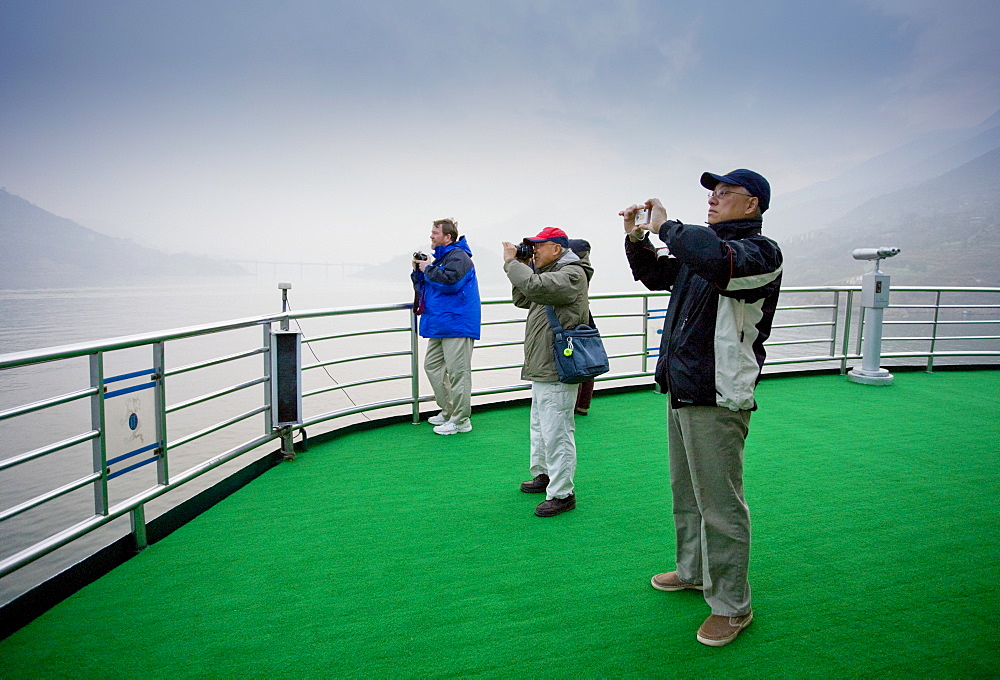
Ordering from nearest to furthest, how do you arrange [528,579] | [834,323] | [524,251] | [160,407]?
[528,579] < [160,407] < [524,251] < [834,323]

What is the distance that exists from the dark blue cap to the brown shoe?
133 centimetres

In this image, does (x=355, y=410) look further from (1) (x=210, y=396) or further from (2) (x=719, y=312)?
(2) (x=719, y=312)

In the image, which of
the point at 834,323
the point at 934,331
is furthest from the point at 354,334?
the point at 934,331

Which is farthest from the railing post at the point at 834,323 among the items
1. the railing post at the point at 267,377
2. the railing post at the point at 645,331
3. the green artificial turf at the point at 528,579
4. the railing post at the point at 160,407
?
the railing post at the point at 160,407

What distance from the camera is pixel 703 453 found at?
Answer: 6.78 feet

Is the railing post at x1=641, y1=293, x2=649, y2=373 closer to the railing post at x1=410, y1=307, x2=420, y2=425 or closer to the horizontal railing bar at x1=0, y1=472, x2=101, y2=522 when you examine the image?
the railing post at x1=410, y1=307, x2=420, y2=425

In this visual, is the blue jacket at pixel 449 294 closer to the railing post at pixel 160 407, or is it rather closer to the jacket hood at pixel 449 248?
the jacket hood at pixel 449 248

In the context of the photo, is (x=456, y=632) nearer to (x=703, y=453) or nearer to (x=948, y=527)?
(x=703, y=453)

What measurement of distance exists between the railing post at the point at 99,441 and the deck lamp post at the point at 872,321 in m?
6.45

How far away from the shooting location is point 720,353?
199cm

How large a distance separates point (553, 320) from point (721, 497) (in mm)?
1316

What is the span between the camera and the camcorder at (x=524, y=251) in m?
3.12

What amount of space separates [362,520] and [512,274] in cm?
142

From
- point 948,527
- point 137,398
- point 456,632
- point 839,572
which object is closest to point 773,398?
point 948,527
